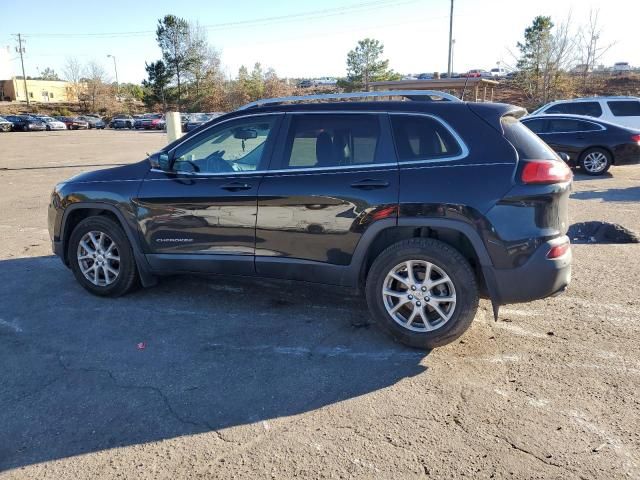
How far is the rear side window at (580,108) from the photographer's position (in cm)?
1530

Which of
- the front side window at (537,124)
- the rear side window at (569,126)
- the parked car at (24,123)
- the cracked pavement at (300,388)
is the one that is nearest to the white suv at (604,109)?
the front side window at (537,124)

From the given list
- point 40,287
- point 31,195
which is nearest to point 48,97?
point 31,195

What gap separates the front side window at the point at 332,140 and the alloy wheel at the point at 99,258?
200 cm

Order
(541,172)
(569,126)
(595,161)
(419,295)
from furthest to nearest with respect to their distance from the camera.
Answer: (569,126)
(595,161)
(419,295)
(541,172)

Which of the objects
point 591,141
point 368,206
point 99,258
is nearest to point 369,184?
point 368,206

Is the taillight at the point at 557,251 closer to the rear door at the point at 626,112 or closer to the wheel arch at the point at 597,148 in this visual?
the wheel arch at the point at 597,148

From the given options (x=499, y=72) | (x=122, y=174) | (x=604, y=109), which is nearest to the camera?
(x=122, y=174)

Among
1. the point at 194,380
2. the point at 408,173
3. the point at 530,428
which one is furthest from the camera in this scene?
the point at 408,173

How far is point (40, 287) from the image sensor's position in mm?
5410

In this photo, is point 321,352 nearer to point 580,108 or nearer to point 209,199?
point 209,199

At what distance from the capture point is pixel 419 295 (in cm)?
387

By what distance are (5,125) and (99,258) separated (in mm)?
53352

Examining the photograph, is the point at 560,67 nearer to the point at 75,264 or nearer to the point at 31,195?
the point at 31,195

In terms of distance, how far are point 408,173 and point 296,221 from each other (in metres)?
0.97
